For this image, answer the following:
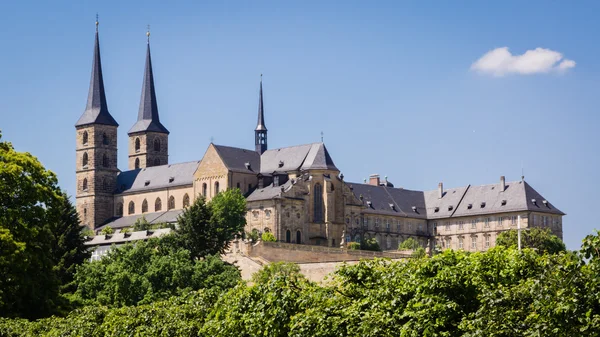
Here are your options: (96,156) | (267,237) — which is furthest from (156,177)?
(267,237)

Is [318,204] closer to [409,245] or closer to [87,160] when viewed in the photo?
[409,245]

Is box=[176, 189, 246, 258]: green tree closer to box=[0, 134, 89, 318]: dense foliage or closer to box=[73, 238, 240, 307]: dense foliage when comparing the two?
box=[73, 238, 240, 307]: dense foliage

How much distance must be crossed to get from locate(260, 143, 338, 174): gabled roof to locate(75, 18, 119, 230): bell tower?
26.6m

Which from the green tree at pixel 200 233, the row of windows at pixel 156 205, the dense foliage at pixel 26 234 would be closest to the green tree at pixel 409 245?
the row of windows at pixel 156 205

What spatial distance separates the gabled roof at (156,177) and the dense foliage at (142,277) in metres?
62.1

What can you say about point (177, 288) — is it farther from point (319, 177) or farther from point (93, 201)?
point (93, 201)

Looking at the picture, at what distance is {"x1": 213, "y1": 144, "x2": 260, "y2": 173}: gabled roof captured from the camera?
131 m

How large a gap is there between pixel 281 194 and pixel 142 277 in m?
52.0

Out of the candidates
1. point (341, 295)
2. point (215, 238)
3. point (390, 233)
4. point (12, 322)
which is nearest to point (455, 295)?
point (341, 295)

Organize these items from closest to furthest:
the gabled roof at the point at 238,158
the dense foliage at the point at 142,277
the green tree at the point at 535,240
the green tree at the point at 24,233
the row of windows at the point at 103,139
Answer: the green tree at the point at 24,233
the dense foliage at the point at 142,277
the green tree at the point at 535,240
the gabled roof at the point at 238,158
the row of windows at the point at 103,139

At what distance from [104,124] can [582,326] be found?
136 m

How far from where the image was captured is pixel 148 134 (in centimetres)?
15812

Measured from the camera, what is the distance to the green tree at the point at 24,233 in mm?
51000

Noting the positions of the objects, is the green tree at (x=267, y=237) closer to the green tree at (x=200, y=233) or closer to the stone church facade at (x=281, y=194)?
the stone church facade at (x=281, y=194)
